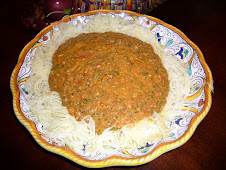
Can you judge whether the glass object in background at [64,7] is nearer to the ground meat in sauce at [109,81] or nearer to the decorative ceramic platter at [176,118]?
the decorative ceramic platter at [176,118]

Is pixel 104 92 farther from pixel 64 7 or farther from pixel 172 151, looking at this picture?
pixel 64 7

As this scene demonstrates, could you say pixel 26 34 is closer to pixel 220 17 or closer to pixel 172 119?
pixel 172 119

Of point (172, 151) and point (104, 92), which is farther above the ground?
point (104, 92)

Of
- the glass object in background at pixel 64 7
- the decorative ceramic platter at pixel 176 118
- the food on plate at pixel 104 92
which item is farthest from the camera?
the glass object in background at pixel 64 7

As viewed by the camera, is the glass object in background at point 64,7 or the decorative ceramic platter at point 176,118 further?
the glass object in background at point 64,7

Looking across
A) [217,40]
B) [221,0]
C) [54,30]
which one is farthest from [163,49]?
[221,0]

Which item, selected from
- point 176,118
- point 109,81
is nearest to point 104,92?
point 109,81

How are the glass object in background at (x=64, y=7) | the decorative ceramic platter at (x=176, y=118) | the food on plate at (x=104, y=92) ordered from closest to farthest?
the decorative ceramic platter at (x=176, y=118)
the food on plate at (x=104, y=92)
the glass object in background at (x=64, y=7)

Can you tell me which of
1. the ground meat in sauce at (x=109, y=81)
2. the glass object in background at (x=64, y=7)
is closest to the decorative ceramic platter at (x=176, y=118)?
the glass object in background at (x=64, y=7)

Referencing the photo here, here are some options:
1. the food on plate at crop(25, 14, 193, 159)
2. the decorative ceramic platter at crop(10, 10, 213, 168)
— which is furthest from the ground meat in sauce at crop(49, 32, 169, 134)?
the decorative ceramic platter at crop(10, 10, 213, 168)
